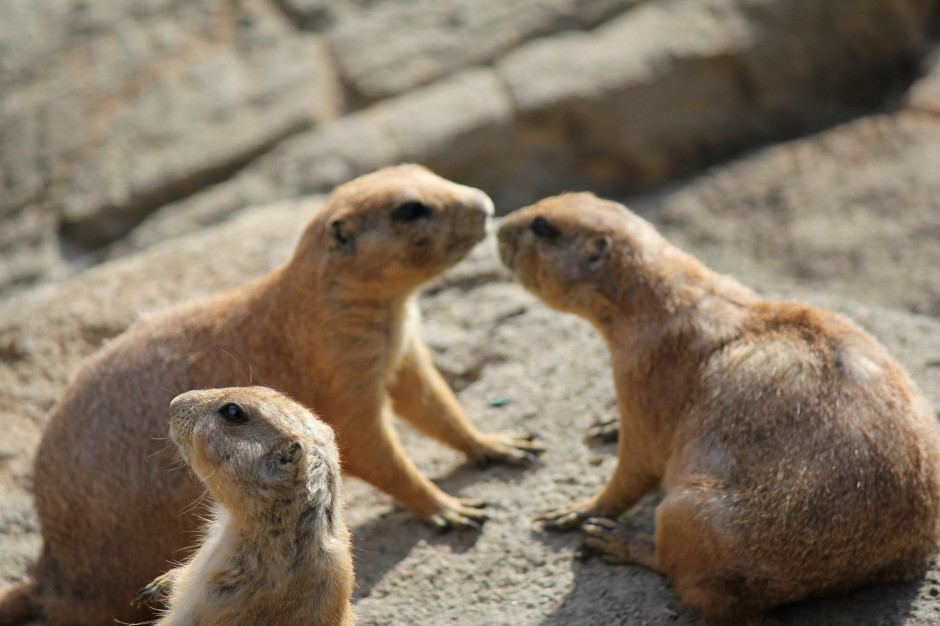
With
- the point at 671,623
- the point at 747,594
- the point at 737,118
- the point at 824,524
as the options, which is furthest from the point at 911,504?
the point at 737,118

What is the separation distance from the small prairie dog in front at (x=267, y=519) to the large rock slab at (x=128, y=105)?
17.8 feet

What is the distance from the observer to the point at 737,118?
1062 cm

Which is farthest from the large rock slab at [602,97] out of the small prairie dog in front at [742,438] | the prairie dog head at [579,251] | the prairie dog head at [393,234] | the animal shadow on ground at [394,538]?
the small prairie dog in front at [742,438]

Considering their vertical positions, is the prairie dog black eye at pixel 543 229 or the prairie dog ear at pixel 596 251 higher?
the prairie dog black eye at pixel 543 229

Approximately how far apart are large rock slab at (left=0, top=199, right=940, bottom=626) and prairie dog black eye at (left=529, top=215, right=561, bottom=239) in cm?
118

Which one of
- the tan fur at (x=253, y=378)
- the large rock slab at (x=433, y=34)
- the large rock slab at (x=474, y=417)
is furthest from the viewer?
the large rock slab at (x=433, y=34)

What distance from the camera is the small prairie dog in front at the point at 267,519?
4285 mm

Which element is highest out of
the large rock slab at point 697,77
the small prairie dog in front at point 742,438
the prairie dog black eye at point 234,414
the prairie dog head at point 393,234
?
the prairie dog black eye at point 234,414

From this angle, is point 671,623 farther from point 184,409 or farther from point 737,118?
point 737,118

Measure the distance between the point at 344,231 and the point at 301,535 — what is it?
1970 mm

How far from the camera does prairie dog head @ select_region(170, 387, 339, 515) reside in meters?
4.32

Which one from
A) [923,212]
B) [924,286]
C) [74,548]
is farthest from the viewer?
[923,212]

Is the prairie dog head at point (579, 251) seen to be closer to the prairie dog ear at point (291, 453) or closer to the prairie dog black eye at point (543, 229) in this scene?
the prairie dog black eye at point (543, 229)

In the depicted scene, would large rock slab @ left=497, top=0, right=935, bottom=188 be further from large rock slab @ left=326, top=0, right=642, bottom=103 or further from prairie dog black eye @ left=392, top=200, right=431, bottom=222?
prairie dog black eye @ left=392, top=200, right=431, bottom=222
